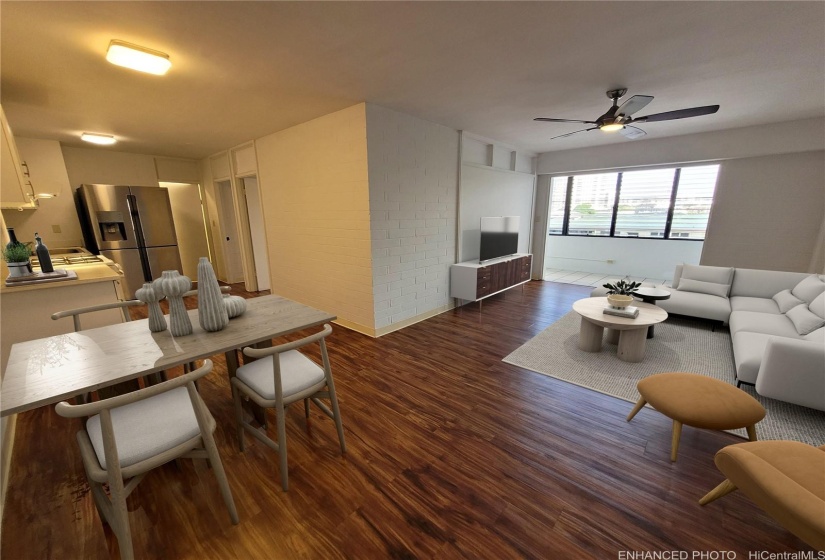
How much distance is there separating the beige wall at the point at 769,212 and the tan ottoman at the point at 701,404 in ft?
13.8

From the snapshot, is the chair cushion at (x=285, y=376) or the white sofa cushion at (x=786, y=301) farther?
the white sofa cushion at (x=786, y=301)

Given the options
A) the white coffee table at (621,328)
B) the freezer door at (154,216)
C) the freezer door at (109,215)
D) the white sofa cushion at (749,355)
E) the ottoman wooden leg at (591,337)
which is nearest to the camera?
the white sofa cushion at (749,355)

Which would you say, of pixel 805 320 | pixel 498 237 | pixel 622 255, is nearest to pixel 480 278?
pixel 498 237

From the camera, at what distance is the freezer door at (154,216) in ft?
16.9

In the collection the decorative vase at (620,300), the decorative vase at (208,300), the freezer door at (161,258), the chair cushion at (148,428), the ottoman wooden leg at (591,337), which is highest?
the decorative vase at (208,300)

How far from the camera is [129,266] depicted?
5180 millimetres

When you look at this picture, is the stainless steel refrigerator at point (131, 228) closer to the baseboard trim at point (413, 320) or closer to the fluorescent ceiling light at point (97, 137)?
the fluorescent ceiling light at point (97, 137)

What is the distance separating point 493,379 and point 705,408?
139cm

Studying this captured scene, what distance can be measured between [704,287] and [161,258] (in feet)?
28.2

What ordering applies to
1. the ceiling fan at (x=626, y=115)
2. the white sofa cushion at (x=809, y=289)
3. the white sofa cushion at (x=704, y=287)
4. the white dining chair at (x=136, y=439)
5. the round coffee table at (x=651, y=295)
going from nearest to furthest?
1. the white dining chair at (x=136, y=439)
2. the ceiling fan at (x=626, y=115)
3. the white sofa cushion at (x=809, y=289)
4. the round coffee table at (x=651, y=295)
5. the white sofa cushion at (x=704, y=287)

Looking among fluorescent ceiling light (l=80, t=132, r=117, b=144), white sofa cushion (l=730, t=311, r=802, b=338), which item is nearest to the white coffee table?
white sofa cushion (l=730, t=311, r=802, b=338)

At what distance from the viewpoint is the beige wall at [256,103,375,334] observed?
3453 millimetres

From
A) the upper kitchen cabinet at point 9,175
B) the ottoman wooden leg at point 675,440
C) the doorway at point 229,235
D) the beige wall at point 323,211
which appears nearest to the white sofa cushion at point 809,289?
the ottoman wooden leg at point 675,440

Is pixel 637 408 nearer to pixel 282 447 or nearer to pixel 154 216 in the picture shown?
pixel 282 447
